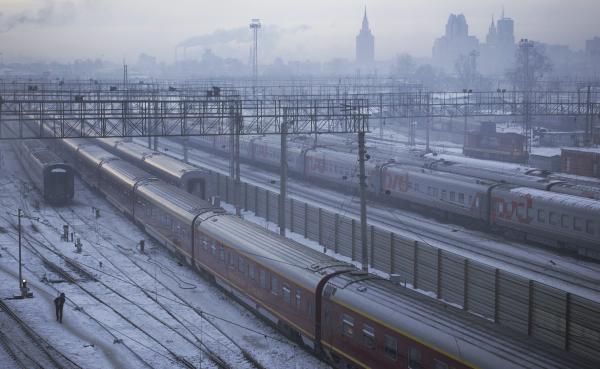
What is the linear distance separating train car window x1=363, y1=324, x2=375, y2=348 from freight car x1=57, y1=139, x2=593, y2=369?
0.08 ft

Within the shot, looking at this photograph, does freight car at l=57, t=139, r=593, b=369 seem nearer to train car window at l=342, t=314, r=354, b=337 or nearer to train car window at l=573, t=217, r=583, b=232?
train car window at l=342, t=314, r=354, b=337

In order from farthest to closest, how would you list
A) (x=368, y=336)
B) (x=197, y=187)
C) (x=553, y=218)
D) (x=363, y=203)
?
(x=197, y=187) → (x=553, y=218) → (x=363, y=203) → (x=368, y=336)

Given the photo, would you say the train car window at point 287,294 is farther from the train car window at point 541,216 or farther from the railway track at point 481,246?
the train car window at point 541,216

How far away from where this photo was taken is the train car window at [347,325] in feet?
55.1

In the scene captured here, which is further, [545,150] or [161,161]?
[545,150]

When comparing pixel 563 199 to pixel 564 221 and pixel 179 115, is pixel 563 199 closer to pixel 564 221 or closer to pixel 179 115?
pixel 564 221

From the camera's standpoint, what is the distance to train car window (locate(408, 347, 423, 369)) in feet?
48.2

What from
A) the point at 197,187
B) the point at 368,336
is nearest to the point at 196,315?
the point at 368,336

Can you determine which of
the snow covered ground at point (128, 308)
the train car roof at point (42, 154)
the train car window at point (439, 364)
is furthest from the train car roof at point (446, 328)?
the train car roof at point (42, 154)

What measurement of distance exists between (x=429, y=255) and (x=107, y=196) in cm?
2570

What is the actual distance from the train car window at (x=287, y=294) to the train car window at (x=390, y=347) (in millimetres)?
4416

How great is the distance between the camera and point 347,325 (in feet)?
55.6

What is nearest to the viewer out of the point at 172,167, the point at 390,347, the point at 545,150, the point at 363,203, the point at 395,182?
the point at 390,347

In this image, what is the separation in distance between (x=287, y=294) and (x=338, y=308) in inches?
107
